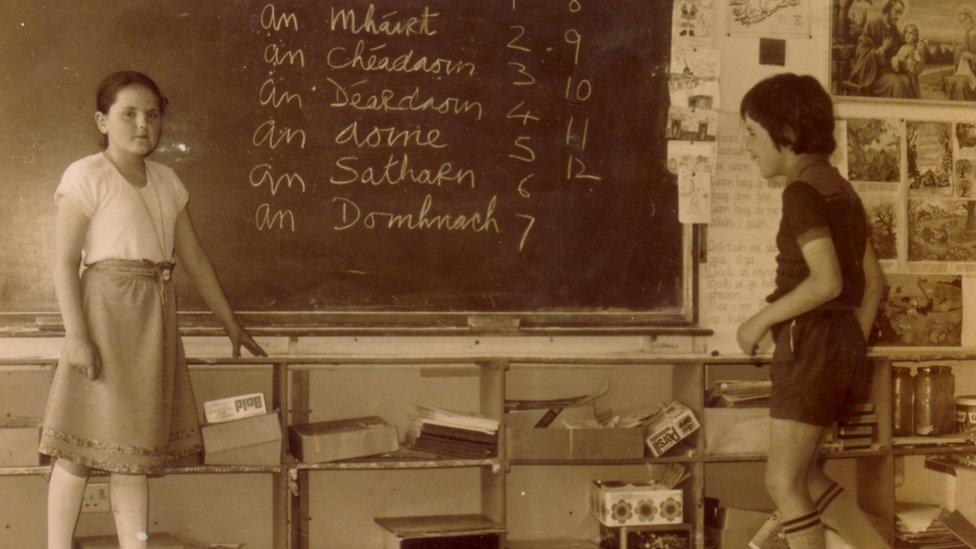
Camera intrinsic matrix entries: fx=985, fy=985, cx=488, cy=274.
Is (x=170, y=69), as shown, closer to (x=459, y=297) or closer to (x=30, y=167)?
(x=30, y=167)

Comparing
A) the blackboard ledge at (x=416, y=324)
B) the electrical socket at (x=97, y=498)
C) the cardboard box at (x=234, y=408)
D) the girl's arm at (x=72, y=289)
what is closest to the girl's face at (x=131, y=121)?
the girl's arm at (x=72, y=289)

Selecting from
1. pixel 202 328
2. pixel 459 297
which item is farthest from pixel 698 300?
pixel 202 328

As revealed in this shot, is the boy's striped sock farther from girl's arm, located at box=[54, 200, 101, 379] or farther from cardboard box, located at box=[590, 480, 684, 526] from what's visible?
girl's arm, located at box=[54, 200, 101, 379]

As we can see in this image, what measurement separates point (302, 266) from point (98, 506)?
102cm

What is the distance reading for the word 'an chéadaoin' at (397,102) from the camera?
327 centimetres

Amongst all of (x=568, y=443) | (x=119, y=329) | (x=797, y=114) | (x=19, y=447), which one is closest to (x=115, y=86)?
(x=119, y=329)

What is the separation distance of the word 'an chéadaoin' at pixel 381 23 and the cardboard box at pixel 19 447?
1565 mm

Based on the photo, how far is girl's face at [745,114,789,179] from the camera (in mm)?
2559

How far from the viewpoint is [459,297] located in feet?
10.8

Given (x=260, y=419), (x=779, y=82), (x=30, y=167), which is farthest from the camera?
(x=30, y=167)

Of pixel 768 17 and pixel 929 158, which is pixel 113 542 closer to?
pixel 768 17

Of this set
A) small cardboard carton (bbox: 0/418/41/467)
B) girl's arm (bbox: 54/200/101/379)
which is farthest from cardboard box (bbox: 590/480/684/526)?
small cardboard carton (bbox: 0/418/41/467)

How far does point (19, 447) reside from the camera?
9.20 ft

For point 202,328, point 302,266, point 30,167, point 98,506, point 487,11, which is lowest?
point 98,506
